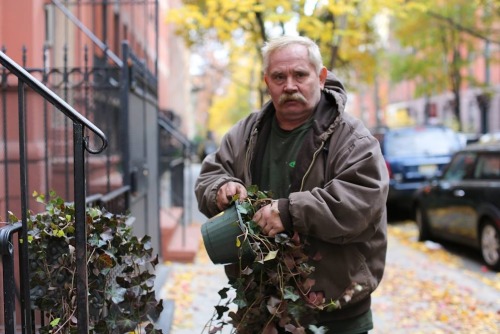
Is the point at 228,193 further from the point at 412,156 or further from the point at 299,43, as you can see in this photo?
the point at 412,156

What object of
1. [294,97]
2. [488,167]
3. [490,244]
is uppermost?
[294,97]

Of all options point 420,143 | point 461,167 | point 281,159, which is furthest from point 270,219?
point 420,143

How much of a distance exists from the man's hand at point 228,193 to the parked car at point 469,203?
229 inches

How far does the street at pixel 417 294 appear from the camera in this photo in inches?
226

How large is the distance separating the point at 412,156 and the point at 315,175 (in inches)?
382

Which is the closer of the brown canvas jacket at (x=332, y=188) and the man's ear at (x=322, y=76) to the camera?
the brown canvas jacket at (x=332, y=188)

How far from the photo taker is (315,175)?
2.66 meters

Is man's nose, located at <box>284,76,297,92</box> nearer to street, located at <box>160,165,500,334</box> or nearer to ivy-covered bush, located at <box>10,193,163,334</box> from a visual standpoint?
ivy-covered bush, located at <box>10,193,163,334</box>

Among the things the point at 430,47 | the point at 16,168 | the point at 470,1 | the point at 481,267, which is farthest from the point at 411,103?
the point at 16,168

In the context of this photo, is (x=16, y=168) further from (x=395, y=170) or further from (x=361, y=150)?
(x=395, y=170)

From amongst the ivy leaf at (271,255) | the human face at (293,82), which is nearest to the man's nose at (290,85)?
the human face at (293,82)

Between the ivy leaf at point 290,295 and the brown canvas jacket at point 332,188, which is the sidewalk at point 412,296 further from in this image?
the ivy leaf at point 290,295

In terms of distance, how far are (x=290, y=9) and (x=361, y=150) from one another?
24.1ft

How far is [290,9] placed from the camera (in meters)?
9.54
